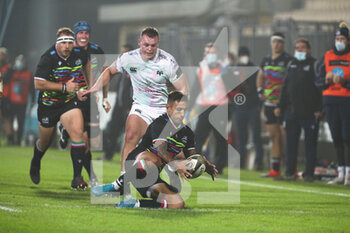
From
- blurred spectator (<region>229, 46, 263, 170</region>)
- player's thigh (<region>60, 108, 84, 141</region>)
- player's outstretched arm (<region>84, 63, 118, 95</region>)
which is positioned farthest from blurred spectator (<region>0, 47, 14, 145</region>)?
player's outstretched arm (<region>84, 63, 118, 95</region>)

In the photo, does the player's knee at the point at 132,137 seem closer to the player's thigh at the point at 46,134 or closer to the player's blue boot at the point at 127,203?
the player's blue boot at the point at 127,203

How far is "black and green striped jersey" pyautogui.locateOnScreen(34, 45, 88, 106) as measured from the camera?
1088 centimetres

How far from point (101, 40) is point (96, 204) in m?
21.9

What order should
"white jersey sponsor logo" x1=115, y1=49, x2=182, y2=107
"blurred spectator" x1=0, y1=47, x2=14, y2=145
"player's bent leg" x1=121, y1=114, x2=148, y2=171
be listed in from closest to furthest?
"player's bent leg" x1=121, y1=114, x2=148, y2=171 → "white jersey sponsor logo" x1=115, y1=49, x2=182, y2=107 → "blurred spectator" x1=0, y1=47, x2=14, y2=145

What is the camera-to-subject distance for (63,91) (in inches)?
423

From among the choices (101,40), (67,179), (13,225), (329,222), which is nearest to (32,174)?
(67,179)

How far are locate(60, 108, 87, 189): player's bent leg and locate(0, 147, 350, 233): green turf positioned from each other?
0.25m

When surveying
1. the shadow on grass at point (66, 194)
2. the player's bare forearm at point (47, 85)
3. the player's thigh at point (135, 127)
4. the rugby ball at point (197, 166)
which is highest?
the player's bare forearm at point (47, 85)

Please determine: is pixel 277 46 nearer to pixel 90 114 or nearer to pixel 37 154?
pixel 90 114

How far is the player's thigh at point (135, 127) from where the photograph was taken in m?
10.0

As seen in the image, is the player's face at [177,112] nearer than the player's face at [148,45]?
Yes

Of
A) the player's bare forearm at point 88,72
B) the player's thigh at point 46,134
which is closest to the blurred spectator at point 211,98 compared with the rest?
the player's bare forearm at point 88,72

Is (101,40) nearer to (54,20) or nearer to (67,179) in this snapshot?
(54,20)

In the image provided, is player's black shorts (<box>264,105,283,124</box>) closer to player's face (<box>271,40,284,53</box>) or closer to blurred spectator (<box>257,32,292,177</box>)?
blurred spectator (<box>257,32,292,177</box>)
